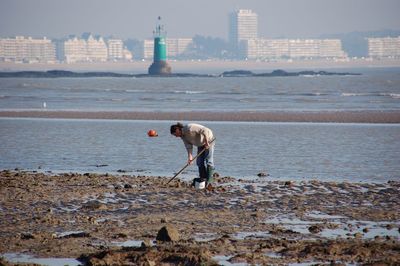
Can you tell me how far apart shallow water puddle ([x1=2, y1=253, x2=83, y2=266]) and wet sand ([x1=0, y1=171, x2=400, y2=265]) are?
0.15 metres

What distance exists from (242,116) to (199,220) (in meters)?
23.3

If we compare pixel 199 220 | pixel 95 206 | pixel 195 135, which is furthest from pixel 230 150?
pixel 199 220

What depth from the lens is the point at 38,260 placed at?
10531 mm

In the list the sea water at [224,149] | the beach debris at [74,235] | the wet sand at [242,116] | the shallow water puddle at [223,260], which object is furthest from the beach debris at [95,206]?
the wet sand at [242,116]

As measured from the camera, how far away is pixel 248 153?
22.7 meters

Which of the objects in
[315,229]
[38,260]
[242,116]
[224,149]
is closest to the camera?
[38,260]

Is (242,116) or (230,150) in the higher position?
(230,150)

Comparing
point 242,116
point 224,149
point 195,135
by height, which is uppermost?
point 195,135

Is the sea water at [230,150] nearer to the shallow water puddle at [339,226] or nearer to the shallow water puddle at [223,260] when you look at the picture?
the shallow water puddle at [339,226]

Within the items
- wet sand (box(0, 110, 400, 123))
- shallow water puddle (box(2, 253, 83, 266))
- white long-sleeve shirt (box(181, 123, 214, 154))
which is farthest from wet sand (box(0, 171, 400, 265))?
wet sand (box(0, 110, 400, 123))

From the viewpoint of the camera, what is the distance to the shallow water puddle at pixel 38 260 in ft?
34.0

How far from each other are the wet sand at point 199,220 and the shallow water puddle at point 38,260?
0.49 ft

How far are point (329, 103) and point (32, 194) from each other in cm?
3168

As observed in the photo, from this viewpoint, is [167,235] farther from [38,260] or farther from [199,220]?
[199,220]
